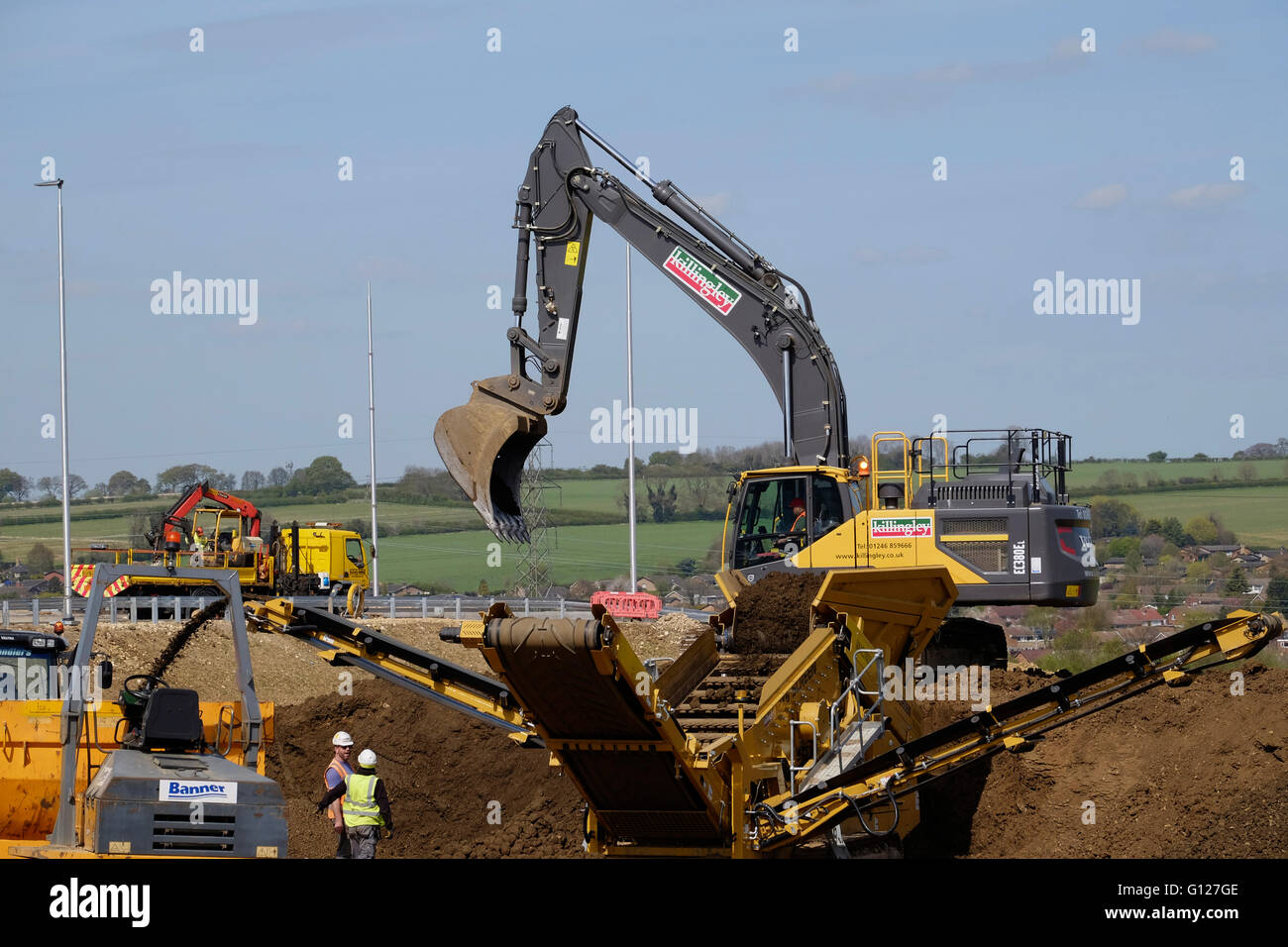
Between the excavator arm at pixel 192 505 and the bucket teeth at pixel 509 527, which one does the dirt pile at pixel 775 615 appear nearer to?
the bucket teeth at pixel 509 527

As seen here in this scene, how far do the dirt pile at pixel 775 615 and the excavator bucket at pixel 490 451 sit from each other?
4.55 metres

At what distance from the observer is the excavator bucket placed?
17812mm

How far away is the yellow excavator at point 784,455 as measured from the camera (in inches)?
649

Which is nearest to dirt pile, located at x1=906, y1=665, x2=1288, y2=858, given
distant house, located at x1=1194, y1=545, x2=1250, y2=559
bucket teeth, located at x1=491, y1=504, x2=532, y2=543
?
bucket teeth, located at x1=491, y1=504, x2=532, y2=543

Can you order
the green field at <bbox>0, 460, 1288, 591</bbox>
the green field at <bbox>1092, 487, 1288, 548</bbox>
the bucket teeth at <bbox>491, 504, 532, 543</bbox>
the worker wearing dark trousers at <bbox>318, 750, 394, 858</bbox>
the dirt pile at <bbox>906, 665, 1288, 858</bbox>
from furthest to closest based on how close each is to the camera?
1. the green field at <bbox>0, 460, 1288, 591</bbox>
2. the green field at <bbox>1092, 487, 1288, 548</bbox>
3. the bucket teeth at <bbox>491, 504, 532, 543</bbox>
4. the dirt pile at <bbox>906, 665, 1288, 858</bbox>
5. the worker wearing dark trousers at <bbox>318, 750, 394, 858</bbox>

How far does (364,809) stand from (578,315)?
9379mm

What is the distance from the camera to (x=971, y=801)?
15.9 m

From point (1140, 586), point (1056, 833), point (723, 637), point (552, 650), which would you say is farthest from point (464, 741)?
point (1140, 586)

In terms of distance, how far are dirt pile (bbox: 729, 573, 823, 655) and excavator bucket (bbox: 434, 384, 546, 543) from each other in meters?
4.55

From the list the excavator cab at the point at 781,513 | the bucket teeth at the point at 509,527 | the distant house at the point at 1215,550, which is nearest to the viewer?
the excavator cab at the point at 781,513

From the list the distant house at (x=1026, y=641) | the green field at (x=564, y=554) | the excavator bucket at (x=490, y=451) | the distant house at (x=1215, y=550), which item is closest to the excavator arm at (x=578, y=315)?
the excavator bucket at (x=490, y=451)

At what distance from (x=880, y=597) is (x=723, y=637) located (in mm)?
1592

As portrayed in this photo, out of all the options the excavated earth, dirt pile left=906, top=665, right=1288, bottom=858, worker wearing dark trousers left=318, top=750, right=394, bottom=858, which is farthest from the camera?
the excavated earth

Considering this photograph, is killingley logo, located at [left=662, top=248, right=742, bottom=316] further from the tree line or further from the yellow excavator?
the tree line
